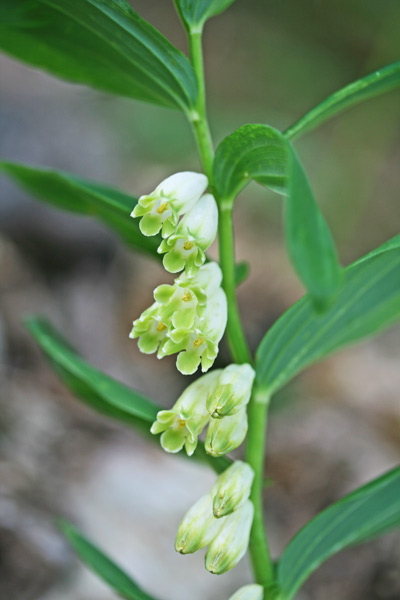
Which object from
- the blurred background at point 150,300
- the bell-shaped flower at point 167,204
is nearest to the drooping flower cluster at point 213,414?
the bell-shaped flower at point 167,204

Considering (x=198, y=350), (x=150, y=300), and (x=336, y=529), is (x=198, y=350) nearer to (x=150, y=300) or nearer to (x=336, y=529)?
(x=336, y=529)

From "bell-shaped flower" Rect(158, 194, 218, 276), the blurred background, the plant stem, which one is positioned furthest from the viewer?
the blurred background

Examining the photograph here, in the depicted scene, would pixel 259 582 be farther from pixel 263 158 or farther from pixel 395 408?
pixel 395 408

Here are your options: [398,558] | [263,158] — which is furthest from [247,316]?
[263,158]

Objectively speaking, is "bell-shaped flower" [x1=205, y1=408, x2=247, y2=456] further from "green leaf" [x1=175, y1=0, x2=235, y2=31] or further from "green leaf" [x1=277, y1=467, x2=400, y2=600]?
"green leaf" [x1=175, y1=0, x2=235, y2=31]

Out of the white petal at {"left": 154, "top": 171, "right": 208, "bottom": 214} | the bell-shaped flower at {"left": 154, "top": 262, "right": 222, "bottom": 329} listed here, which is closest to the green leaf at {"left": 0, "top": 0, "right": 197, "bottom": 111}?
the white petal at {"left": 154, "top": 171, "right": 208, "bottom": 214}

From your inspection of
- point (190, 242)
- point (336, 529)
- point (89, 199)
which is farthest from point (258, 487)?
point (89, 199)
